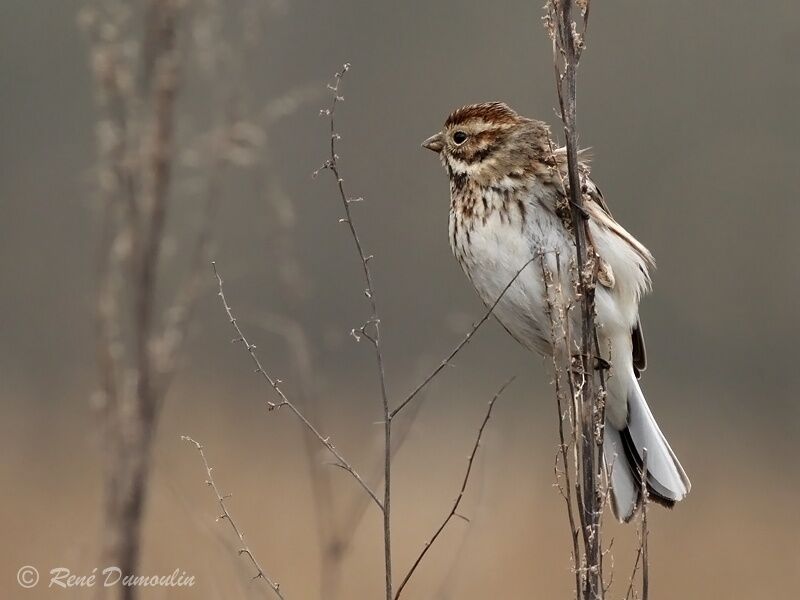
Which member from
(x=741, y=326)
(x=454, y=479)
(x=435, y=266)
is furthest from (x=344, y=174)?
(x=454, y=479)

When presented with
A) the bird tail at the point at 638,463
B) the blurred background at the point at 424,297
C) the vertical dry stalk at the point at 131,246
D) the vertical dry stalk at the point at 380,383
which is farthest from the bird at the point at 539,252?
the blurred background at the point at 424,297

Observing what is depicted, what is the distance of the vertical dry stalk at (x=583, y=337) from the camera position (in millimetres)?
2838

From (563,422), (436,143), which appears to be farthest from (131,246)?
(436,143)

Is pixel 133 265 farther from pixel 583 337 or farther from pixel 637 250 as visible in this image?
pixel 637 250

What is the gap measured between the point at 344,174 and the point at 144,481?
384 inches

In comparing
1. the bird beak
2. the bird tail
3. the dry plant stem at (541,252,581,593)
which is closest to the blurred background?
the bird tail

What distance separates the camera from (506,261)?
384 centimetres

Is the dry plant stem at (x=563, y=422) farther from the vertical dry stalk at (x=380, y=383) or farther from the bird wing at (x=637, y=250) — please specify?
the bird wing at (x=637, y=250)

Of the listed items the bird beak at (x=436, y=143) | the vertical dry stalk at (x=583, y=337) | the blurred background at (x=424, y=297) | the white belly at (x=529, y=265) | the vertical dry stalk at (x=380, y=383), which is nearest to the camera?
the vertical dry stalk at (x=380, y=383)

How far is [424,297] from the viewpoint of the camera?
1185cm

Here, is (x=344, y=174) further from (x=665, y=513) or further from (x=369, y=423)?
(x=665, y=513)

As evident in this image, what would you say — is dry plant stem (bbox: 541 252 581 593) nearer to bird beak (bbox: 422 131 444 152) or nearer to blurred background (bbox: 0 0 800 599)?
bird beak (bbox: 422 131 444 152)

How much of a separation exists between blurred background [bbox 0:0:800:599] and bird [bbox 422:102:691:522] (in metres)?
1.55

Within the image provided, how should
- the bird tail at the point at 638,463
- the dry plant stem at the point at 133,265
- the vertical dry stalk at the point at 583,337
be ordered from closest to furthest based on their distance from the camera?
the dry plant stem at the point at 133,265
the vertical dry stalk at the point at 583,337
the bird tail at the point at 638,463
